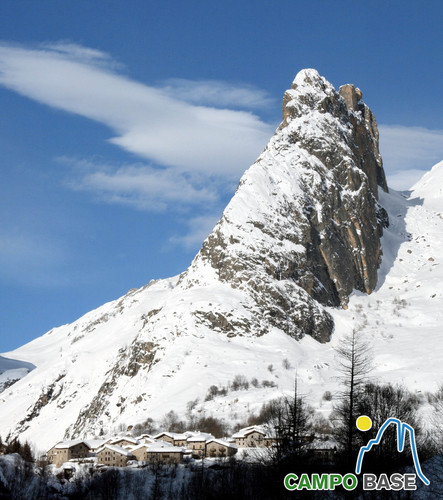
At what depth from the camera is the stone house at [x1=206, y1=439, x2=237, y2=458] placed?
12381cm

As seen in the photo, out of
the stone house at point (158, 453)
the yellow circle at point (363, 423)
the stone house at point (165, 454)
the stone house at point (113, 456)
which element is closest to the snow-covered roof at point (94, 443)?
the stone house at point (158, 453)

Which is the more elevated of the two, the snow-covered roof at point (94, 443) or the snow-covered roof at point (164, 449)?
the snow-covered roof at point (94, 443)

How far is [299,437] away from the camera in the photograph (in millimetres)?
74750

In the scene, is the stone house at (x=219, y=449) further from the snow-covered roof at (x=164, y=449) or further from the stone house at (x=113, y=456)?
the stone house at (x=113, y=456)

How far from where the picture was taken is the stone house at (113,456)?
116 m

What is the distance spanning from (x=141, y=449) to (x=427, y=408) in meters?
64.1

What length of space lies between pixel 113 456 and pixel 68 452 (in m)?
17.1

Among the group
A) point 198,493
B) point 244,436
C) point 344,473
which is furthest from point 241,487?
point 244,436

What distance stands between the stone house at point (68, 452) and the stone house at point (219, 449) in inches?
836

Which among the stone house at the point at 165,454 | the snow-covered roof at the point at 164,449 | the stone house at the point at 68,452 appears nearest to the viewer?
the stone house at the point at 165,454

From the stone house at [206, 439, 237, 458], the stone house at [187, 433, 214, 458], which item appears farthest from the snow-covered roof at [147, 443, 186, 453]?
the stone house at [187, 433, 214, 458]

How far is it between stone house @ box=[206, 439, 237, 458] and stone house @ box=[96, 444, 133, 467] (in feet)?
43.1

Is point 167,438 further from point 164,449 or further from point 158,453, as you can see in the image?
point 158,453

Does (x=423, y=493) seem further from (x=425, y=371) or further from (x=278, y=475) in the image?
(x=425, y=371)
